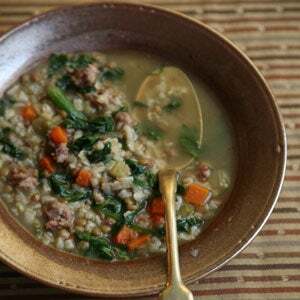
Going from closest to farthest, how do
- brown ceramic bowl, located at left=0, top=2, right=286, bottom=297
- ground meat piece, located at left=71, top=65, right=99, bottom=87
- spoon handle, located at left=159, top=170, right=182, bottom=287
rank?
spoon handle, located at left=159, top=170, right=182, bottom=287, brown ceramic bowl, located at left=0, top=2, right=286, bottom=297, ground meat piece, located at left=71, top=65, right=99, bottom=87

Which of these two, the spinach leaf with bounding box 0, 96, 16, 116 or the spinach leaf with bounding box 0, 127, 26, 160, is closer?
the spinach leaf with bounding box 0, 127, 26, 160

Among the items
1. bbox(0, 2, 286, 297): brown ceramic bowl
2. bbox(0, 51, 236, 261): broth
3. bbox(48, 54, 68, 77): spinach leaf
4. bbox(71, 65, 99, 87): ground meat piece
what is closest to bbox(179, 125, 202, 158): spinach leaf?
bbox(0, 51, 236, 261): broth

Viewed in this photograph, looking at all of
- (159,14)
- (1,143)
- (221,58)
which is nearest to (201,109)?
(221,58)

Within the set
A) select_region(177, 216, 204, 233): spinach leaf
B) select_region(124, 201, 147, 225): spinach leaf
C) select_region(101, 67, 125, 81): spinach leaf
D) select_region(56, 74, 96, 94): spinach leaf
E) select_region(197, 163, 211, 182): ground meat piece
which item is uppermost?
select_region(101, 67, 125, 81): spinach leaf

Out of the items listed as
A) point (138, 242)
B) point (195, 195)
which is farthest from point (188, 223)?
point (138, 242)

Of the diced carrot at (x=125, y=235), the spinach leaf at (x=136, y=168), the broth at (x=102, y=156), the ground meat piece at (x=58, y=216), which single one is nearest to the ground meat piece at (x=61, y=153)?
the broth at (x=102, y=156)

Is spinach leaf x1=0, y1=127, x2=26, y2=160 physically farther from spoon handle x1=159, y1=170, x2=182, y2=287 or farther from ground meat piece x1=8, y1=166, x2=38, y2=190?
spoon handle x1=159, y1=170, x2=182, y2=287

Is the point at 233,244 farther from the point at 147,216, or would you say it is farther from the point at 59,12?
the point at 59,12
